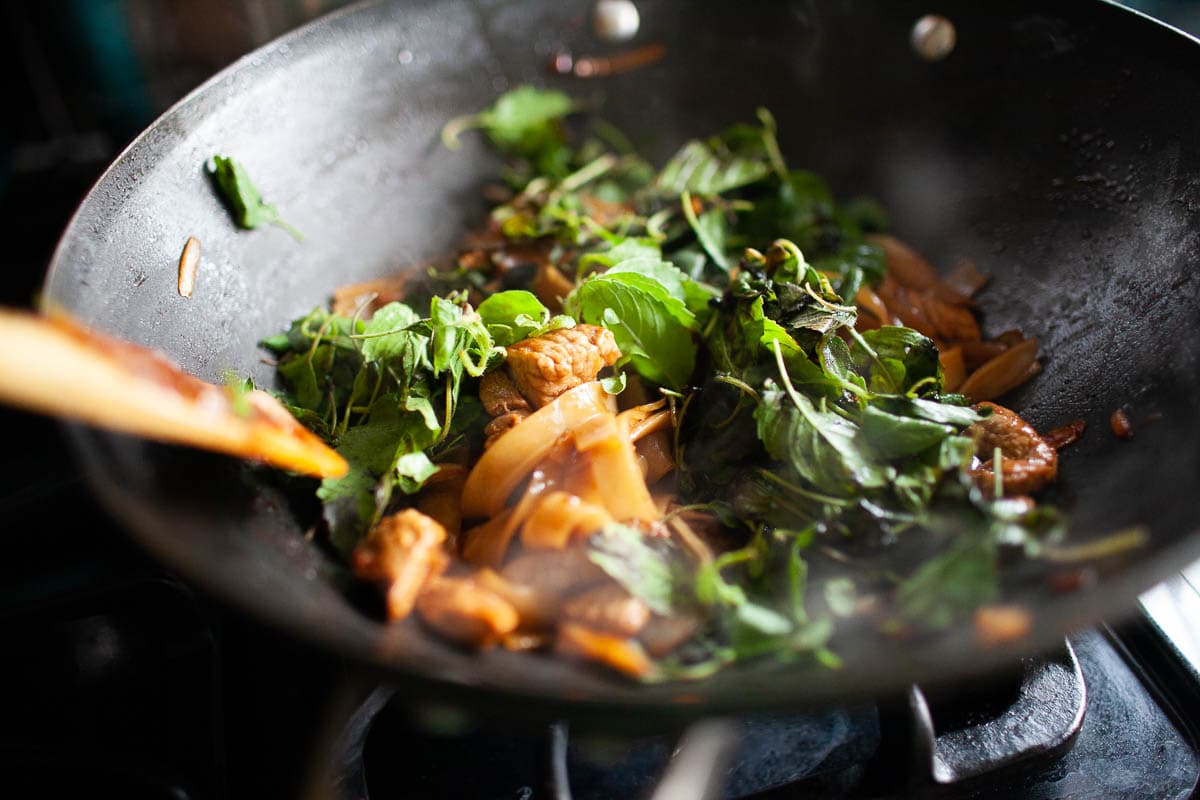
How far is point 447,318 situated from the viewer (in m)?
1.58

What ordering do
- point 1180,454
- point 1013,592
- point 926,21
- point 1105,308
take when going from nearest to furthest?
point 1013,592 < point 1180,454 < point 1105,308 < point 926,21

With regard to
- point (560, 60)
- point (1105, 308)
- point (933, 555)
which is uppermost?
point (560, 60)

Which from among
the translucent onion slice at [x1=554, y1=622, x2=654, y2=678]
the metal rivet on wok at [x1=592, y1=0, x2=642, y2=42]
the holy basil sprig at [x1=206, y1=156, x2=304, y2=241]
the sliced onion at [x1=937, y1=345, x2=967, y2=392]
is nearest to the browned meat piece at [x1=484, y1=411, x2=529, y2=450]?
the translucent onion slice at [x1=554, y1=622, x2=654, y2=678]

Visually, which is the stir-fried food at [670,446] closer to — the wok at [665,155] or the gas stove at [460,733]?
the wok at [665,155]

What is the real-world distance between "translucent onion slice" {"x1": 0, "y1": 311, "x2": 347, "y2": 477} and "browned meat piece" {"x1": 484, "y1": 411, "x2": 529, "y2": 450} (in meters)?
0.32

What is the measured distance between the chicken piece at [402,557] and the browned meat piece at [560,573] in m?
0.13

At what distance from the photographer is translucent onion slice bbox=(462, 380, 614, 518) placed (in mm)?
1471

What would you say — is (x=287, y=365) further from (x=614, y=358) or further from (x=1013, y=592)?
(x=1013, y=592)

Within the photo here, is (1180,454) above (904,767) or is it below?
above

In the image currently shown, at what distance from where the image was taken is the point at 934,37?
2092 millimetres

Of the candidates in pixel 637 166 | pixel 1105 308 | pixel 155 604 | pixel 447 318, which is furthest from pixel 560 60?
pixel 155 604

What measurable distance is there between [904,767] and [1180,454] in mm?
604

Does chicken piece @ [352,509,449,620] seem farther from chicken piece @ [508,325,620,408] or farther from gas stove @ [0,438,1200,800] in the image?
chicken piece @ [508,325,620,408]

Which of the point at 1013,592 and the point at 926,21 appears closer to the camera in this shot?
the point at 1013,592
